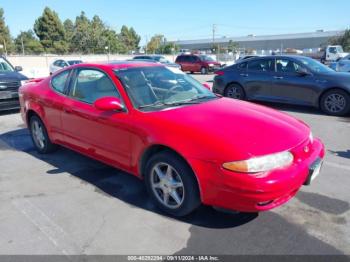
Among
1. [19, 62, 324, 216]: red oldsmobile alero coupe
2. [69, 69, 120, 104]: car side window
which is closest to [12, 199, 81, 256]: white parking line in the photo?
[19, 62, 324, 216]: red oldsmobile alero coupe

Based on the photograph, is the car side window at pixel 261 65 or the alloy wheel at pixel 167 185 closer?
the alloy wheel at pixel 167 185

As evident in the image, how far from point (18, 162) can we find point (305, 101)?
6746mm

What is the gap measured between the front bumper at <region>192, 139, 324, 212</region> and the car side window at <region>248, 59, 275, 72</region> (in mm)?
6361

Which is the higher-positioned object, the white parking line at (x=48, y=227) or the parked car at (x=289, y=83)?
the parked car at (x=289, y=83)

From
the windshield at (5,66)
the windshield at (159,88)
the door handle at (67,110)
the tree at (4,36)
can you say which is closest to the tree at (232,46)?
the tree at (4,36)

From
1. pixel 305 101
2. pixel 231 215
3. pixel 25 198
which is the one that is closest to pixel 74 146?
pixel 25 198

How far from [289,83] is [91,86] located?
588 cm

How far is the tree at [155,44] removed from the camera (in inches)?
3497

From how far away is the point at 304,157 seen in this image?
119 inches

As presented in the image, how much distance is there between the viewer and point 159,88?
12.7 feet

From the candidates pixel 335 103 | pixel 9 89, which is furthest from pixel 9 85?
pixel 335 103

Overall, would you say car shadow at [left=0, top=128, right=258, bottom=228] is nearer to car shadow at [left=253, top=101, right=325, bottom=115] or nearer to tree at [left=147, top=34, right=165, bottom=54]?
car shadow at [left=253, top=101, right=325, bottom=115]

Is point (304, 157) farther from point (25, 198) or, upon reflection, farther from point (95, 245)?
point (25, 198)

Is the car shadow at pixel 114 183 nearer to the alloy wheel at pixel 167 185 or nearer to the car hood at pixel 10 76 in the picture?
the alloy wheel at pixel 167 185
